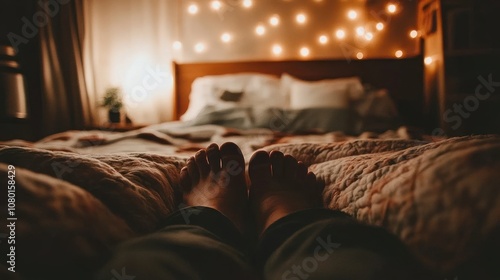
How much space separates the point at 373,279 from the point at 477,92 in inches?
103

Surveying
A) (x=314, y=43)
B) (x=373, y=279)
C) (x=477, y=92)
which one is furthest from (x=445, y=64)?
(x=373, y=279)

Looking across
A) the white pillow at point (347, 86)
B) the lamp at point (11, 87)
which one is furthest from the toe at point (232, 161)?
the lamp at point (11, 87)

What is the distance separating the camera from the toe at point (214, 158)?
3.19 feet

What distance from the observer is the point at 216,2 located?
3.01m

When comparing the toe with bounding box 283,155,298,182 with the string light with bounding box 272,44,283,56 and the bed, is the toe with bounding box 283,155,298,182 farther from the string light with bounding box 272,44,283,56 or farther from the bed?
the string light with bounding box 272,44,283,56

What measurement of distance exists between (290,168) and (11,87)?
2286 millimetres

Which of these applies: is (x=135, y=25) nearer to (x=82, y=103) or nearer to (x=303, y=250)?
(x=82, y=103)

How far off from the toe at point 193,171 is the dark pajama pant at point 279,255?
36 centimetres

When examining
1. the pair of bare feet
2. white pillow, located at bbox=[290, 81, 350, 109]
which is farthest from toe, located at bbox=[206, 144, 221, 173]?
white pillow, located at bbox=[290, 81, 350, 109]

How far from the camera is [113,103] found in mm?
2836

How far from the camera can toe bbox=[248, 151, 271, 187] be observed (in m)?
0.90

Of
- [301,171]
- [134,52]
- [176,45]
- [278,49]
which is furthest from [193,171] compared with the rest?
[134,52]

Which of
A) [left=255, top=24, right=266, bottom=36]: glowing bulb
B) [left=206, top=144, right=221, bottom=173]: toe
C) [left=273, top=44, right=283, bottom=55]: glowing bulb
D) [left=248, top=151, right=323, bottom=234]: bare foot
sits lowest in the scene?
[left=248, top=151, right=323, bottom=234]: bare foot

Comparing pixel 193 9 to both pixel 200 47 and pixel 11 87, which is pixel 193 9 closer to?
pixel 200 47
